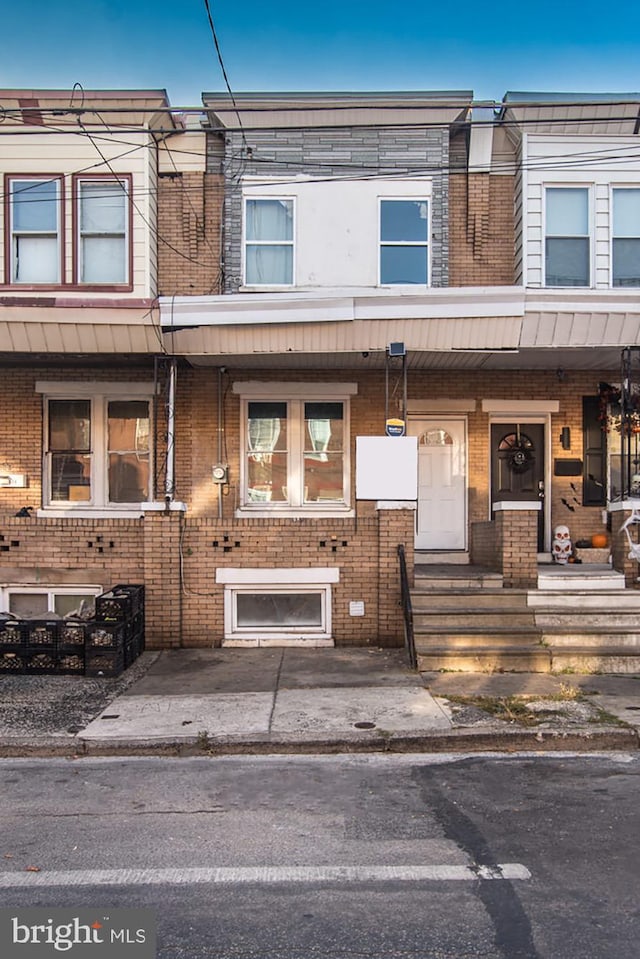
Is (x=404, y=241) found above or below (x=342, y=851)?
above

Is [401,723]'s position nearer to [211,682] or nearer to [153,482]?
[211,682]

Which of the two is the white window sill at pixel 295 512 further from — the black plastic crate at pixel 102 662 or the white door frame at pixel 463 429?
the black plastic crate at pixel 102 662

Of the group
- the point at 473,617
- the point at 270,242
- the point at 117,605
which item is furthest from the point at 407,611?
the point at 270,242

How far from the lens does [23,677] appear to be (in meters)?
9.22

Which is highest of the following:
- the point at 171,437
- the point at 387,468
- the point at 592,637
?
the point at 171,437

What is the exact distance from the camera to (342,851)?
473 cm

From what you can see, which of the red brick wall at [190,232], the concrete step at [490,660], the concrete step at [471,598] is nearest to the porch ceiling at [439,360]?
the red brick wall at [190,232]

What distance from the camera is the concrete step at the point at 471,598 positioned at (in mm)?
10078

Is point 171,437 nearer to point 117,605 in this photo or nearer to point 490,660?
point 117,605

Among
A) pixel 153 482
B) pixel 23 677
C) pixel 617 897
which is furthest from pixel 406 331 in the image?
pixel 617 897

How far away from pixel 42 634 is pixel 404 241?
733 centimetres

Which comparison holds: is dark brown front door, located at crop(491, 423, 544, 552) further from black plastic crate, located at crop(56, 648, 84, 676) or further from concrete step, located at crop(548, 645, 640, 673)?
black plastic crate, located at crop(56, 648, 84, 676)

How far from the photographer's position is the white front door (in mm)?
12180

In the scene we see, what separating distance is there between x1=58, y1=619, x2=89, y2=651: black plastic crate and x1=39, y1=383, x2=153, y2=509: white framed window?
293 cm
